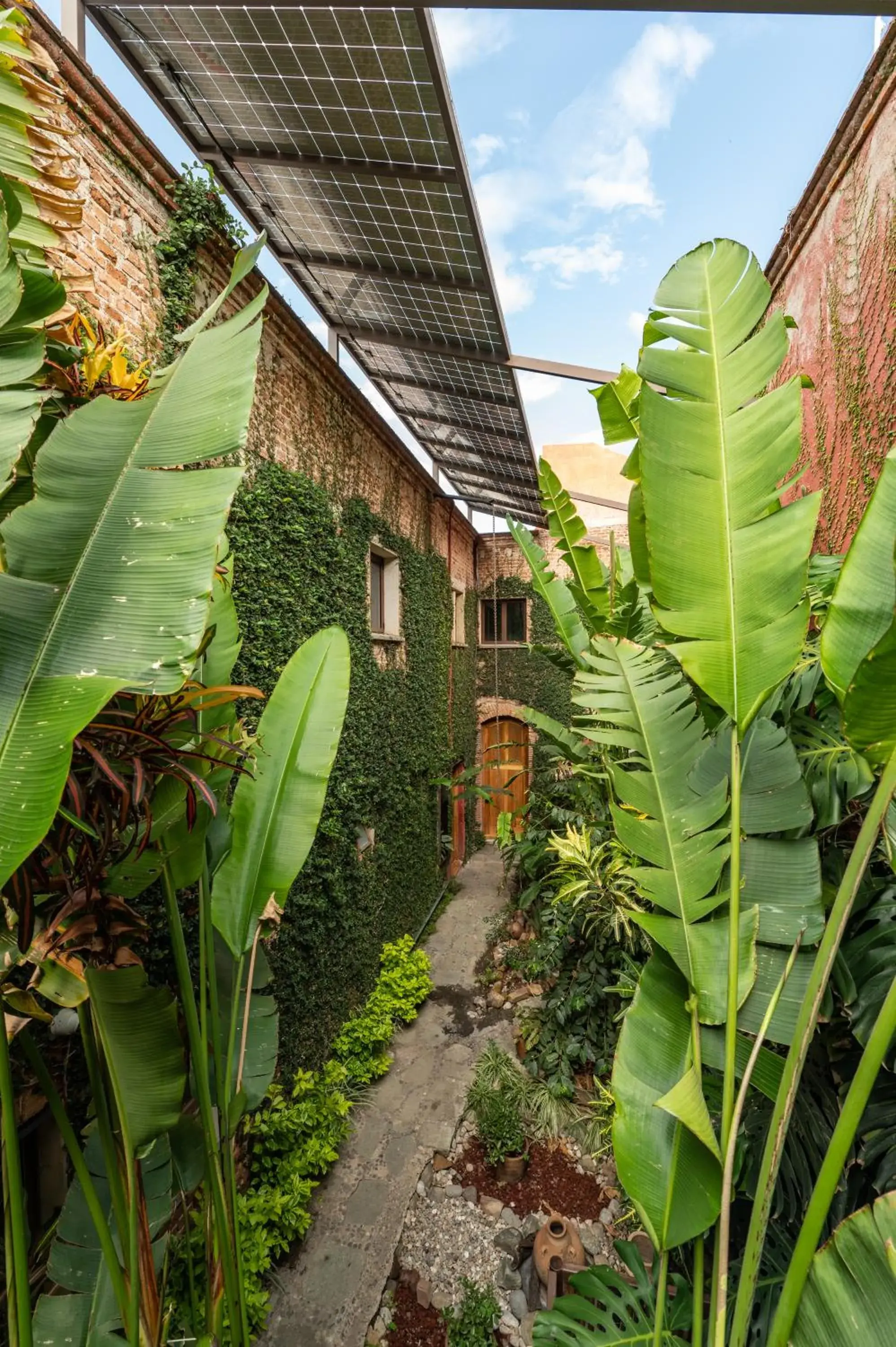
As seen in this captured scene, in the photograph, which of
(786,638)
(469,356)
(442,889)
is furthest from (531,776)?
(786,638)

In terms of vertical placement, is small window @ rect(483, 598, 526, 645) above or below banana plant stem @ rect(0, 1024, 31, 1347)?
above

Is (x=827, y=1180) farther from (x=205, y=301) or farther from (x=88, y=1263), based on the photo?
(x=205, y=301)

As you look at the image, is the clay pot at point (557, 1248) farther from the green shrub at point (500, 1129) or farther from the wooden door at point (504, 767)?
the wooden door at point (504, 767)

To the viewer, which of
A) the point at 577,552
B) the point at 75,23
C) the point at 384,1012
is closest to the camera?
the point at 75,23

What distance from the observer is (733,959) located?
1.21m

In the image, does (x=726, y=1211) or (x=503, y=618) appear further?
(x=503, y=618)

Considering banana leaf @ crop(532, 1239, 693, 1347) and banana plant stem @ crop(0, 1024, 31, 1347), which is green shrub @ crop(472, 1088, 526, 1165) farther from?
banana plant stem @ crop(0, 1024, 31, 1347)

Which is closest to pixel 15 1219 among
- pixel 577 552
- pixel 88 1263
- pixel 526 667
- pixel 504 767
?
pixel 88 1263

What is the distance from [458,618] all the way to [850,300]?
7.80 m

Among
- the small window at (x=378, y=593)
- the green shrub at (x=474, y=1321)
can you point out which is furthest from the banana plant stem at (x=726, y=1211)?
the small window at (x=378, y=593)

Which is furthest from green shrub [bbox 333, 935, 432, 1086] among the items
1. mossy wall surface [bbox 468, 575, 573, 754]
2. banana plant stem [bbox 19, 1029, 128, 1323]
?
mossy wall surface [bbox 468, 575, 573, 754]

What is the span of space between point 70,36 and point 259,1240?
632 cm

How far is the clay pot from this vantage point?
3.10 m

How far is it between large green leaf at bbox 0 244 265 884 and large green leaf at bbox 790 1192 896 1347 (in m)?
1.49
